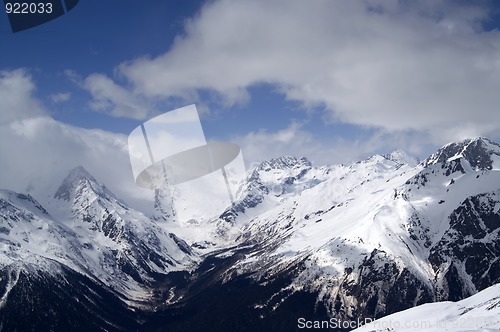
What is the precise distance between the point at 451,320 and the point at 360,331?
26.8 m

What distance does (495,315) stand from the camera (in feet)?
353

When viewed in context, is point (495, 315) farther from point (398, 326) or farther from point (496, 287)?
point (496, 287)

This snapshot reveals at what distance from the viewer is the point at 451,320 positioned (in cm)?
12356

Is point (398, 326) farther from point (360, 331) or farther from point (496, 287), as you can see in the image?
point (496, 287)

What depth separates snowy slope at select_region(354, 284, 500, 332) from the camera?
10725 cm

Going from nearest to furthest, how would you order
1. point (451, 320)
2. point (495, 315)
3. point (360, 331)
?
1. point (495, 315)
2. point (451, 320)
3. point (360, 331)

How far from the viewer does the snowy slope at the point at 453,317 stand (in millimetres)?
107250

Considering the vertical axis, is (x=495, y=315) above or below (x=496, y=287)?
above

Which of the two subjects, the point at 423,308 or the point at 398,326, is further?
the point at 423,308

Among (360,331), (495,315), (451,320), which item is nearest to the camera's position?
(495,315)

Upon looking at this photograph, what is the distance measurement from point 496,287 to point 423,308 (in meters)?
21.5

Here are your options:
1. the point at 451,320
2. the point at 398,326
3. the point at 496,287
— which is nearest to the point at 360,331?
the point at 398,326

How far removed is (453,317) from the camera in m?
127

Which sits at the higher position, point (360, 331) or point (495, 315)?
point (495, 315)
